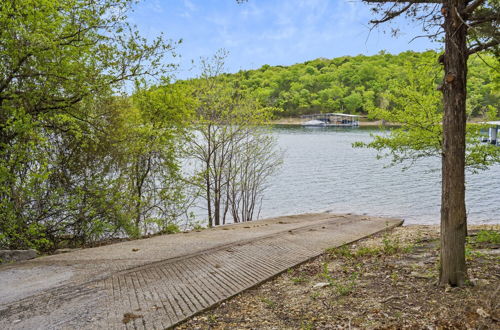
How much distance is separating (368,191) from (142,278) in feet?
74.4

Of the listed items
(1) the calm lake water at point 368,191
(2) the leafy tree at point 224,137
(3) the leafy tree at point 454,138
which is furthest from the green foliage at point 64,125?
(1) the calm lake water at point 368,191

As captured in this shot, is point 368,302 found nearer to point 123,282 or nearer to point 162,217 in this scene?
point 123,282

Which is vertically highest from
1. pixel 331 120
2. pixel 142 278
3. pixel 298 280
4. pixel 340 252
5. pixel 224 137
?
pixel 331 120

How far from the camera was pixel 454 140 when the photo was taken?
448cm

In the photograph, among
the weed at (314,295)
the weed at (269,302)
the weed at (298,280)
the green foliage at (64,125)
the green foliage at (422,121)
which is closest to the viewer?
the weed at (269,302)

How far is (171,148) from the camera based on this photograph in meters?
14.4

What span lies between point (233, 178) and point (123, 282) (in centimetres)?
1230

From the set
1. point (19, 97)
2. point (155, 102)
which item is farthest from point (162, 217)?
point (19, 97)

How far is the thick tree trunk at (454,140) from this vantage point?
4.47m

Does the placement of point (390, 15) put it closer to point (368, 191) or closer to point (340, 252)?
point (340, 252)

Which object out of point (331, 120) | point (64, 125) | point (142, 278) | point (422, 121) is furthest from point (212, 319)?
point (331, 120)

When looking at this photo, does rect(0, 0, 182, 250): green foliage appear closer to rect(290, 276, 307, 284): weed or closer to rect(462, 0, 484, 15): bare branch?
rect(290, 276, 307, 284): weed

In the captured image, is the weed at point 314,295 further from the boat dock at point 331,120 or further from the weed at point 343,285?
the boat dock at point 331,120

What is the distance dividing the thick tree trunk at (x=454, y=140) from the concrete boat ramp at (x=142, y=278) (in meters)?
3.00
